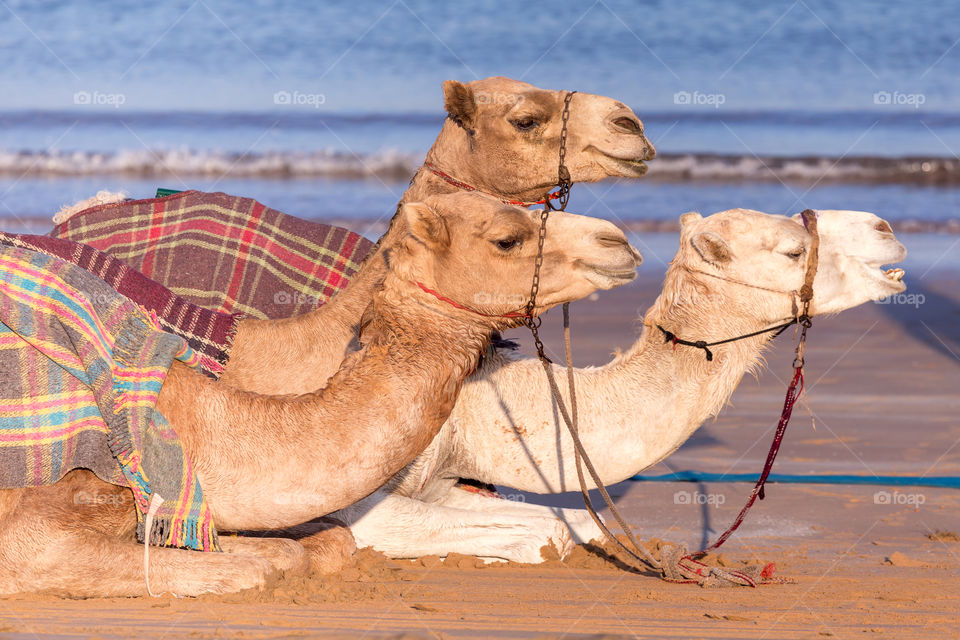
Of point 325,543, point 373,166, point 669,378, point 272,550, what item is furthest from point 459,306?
point 373,166

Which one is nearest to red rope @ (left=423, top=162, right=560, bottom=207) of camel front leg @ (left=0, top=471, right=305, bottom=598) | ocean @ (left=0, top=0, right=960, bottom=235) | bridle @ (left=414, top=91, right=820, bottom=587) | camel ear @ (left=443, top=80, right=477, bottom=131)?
bridle @ (left=414, top=91, right=820, bottom=587)

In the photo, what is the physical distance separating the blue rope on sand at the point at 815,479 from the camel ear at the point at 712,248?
230 cm

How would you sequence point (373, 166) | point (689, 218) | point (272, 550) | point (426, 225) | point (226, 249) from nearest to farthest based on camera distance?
point (426, 225), point (272, 550), point (689, 218), point (226, 249), point (373, 166)

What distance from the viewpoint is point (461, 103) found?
19.9ft

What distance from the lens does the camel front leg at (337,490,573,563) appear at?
18.7 feet

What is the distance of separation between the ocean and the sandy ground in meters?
9.09

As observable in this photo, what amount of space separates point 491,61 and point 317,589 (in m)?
25.4

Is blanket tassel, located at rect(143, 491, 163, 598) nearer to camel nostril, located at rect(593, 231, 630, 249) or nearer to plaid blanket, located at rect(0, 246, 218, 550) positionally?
plaid blanket, located at rect(0, 246, 218, 550)

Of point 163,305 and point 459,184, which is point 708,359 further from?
point 163,305

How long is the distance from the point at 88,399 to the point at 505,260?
1.59 m

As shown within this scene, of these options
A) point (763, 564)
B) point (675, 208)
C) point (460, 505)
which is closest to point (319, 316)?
point (460, 505)

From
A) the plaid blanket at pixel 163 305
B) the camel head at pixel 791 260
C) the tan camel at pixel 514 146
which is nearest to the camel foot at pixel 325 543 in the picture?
the plaid blanket at pixel 163 305

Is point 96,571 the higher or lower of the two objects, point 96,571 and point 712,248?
the lower

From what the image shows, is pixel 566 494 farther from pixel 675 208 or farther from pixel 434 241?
pixel 675 208
